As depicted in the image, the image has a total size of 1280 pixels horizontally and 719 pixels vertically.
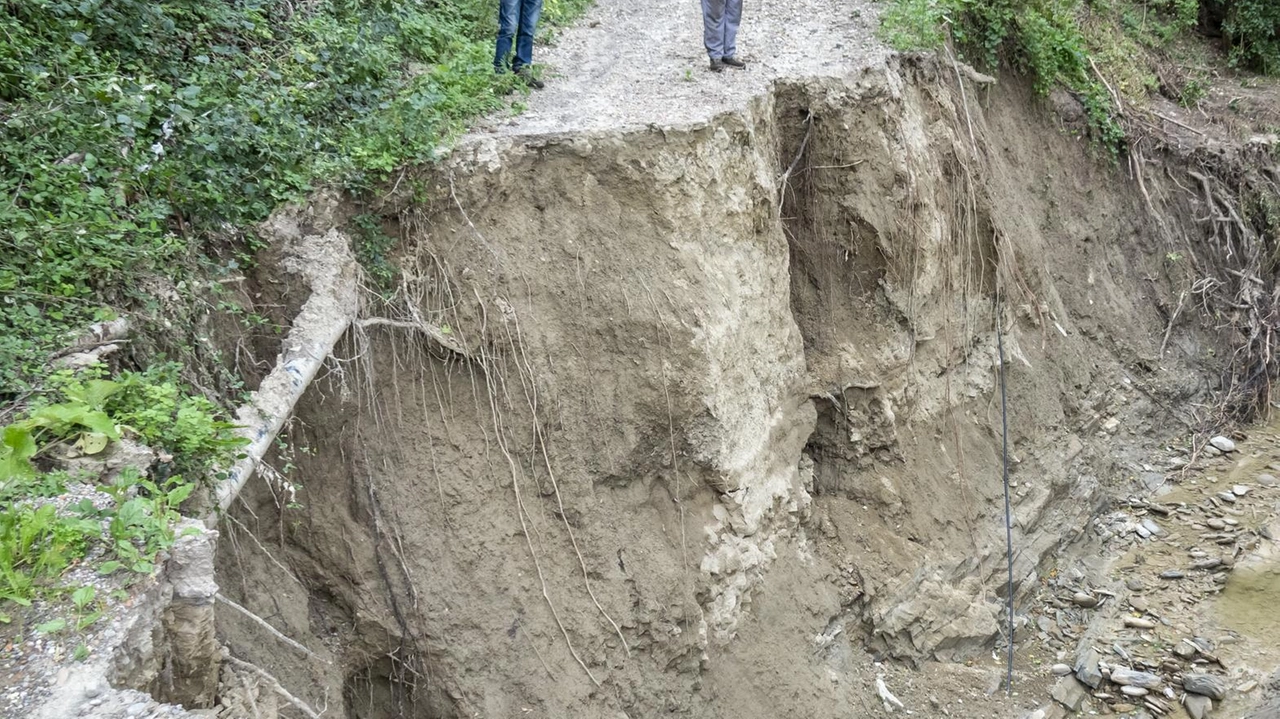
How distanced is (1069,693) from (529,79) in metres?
5.81

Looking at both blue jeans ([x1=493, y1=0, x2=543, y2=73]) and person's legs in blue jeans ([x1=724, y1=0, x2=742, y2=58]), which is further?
person's legs in blue jeans ([x1=724, y1=0, x2=742, y2=58])

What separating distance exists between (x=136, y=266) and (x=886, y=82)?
493cm

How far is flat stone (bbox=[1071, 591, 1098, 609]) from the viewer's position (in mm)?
7215

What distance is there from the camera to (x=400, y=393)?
4969 mm

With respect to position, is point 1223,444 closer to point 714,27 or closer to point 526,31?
point 714,27

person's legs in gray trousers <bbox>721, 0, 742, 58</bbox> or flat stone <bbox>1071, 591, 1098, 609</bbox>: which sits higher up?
person's legs in gray trousers <bbox>721, 0, 742, 58</bbox>

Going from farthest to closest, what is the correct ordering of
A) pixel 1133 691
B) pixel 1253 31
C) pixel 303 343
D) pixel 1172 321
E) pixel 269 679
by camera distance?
pixel 1253 31 → pixel 1172 321 → pixel 1133 691 → pixel 303 343 → pixel 269 679

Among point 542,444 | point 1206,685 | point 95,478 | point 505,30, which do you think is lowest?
point 1206,685

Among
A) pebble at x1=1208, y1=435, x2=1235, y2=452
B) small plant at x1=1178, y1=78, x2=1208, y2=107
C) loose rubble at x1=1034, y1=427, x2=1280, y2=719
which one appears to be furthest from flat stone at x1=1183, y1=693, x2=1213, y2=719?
small plant at x1=1178, y1=78, x2=1208, y2=107

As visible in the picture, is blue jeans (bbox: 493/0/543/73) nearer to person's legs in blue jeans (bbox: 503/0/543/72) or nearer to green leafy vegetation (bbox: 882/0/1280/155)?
person's legs in blue jeans (bbox: 503/0/543/72)

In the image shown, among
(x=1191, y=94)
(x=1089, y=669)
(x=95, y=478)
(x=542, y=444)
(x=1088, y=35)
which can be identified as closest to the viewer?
(x=95, y=478)

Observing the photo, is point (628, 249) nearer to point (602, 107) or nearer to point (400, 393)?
point (602, 107)

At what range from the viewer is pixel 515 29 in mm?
6070

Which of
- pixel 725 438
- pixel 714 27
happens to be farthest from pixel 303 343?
pixel 714 27
